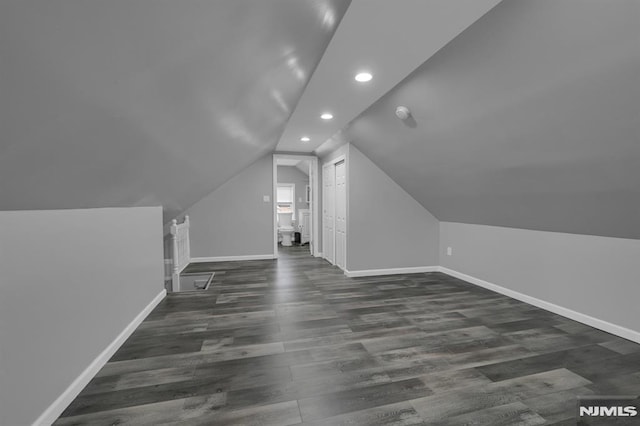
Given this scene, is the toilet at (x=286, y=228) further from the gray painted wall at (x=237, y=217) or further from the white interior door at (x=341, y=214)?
the white interior door at (x=341, y=214)

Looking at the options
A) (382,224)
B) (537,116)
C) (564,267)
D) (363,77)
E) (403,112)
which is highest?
(363,77)

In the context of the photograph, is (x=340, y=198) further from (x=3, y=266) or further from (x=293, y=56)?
(x=3, y=266)

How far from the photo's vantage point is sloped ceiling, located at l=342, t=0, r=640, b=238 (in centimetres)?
145

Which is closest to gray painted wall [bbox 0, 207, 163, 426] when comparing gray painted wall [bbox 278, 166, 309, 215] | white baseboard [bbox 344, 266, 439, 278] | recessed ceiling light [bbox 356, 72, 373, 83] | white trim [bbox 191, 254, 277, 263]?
recessed ceiling light [bbox 356, 72, 373, 83]

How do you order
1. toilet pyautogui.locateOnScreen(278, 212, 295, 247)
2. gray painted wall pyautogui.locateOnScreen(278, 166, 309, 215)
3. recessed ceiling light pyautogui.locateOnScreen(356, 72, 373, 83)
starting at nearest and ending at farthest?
recessed ceiling light pyautogui.locateOnScreen(356, 72, 373, 83) → toilet pyautogui.locateOnScreen(278, 212, 295, 247) → gray painted wall pyautogui.locateOnScreen(278, 166, 309, 215)

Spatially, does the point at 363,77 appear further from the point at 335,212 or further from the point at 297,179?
the point at 297,179

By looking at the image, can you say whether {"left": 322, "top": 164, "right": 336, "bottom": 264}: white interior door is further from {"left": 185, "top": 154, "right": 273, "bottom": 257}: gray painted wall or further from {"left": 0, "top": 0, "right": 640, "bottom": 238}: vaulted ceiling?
{"left": 0, "top": 0, "right": 640, "bottom": 238}: vaulted ceiling

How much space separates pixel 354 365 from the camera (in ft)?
6.81

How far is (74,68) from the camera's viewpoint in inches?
29.6

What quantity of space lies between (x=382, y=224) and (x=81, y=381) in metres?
3.79

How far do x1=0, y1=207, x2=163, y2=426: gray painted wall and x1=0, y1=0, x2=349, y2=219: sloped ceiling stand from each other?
16cm

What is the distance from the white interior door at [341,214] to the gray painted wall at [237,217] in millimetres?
1532

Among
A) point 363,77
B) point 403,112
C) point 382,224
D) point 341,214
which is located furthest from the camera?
point 341,214

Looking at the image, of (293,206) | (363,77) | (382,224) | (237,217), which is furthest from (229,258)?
(363,77)
